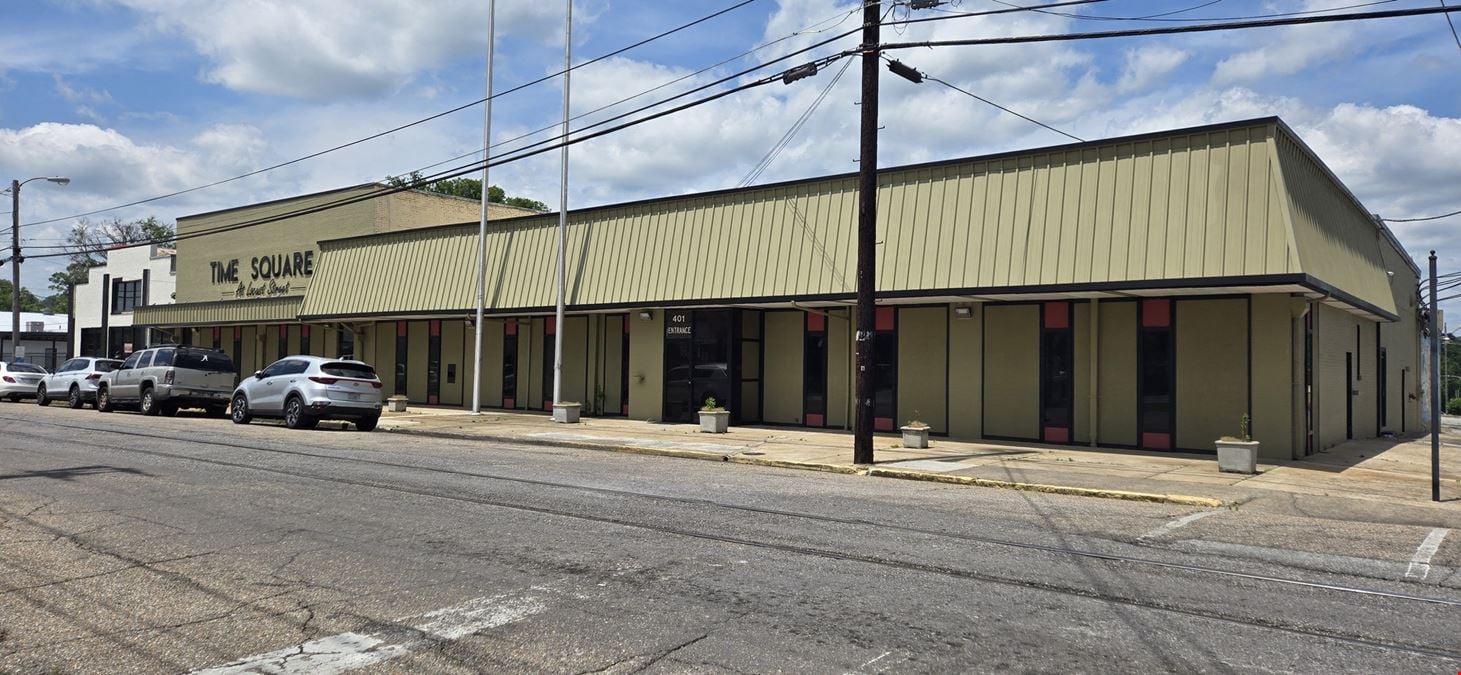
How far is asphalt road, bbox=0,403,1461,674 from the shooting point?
545cm

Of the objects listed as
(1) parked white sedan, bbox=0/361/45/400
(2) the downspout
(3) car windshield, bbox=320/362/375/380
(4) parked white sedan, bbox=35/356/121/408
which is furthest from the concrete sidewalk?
(1) parked white sedan, bbox=0/361/45/400

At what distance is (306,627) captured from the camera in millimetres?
5875

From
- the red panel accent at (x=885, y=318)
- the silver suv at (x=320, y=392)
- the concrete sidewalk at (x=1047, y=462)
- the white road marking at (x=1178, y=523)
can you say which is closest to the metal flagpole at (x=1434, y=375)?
the concrete sidewalk at (x=1047, y=462)

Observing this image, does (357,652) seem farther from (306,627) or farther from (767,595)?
(767,595)

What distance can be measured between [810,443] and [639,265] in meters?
7.45

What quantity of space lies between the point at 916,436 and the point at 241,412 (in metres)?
16.2

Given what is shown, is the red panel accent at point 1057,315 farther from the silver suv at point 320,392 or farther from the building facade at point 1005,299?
the silver suv at point 320,392

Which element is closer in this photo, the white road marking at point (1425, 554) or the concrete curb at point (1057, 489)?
the white road marking at point (1425, 554)

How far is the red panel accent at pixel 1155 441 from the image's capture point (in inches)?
709

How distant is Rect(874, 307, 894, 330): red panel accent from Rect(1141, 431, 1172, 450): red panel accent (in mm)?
5627

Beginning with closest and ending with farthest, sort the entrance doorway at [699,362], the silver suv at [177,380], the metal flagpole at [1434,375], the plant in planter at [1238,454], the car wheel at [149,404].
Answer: the metal flagpole at [1434,375], the plant in planter at [1238,454], the entrance doorway at [699,362], the silver suv at [177,380], the car wheel at [149,404]

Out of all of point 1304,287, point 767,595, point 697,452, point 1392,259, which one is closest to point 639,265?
point 697,452

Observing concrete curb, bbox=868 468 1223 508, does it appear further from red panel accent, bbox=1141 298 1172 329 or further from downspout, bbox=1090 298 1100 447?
red panel accent, bbox=1141 298 1172 329

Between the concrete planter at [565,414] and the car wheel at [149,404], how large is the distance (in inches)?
437
